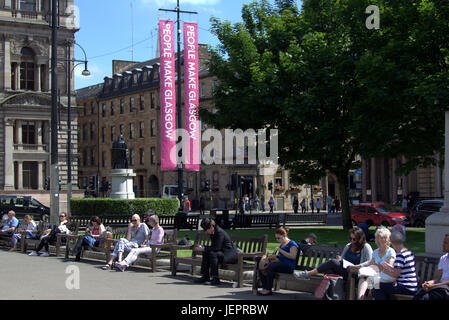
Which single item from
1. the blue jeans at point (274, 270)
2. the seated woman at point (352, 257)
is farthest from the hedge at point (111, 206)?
the seated woman at point (352, 257)

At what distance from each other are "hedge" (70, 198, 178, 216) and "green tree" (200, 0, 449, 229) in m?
6.14

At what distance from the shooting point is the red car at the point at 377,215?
35.5 m

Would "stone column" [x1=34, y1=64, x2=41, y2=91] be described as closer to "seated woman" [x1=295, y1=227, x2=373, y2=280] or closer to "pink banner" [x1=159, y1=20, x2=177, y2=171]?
"pink banner" [x1=159, y1=20, x2=177, y2=171]

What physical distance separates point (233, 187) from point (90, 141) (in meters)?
48.4

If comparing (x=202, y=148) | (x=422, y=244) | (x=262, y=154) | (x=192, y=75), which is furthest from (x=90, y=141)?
(x=422, y=244)

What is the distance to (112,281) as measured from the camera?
45.4 ft

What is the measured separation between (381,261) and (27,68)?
181 ft

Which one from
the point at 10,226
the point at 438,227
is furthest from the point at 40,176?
the point at 438,227

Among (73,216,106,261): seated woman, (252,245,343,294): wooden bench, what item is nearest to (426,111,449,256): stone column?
(252,245,343,294): wooden bench

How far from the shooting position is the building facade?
59000mm

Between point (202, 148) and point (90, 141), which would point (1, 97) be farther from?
point (90, 141)

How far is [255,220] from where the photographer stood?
33.1 meters

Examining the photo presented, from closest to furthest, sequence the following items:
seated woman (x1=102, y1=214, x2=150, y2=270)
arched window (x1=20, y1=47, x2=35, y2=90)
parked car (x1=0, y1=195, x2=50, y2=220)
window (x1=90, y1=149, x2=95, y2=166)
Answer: seated woman (x1=102, y1=214, x2=150, y2=270)
parked car (x1=0, y1=195, x2=50, y2=220)
arched window (x1=20, y1=47, x2=35, y2=90)
window (x1=90, y1=149, x2=95, y2=166)

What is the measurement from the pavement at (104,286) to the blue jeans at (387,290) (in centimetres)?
180
